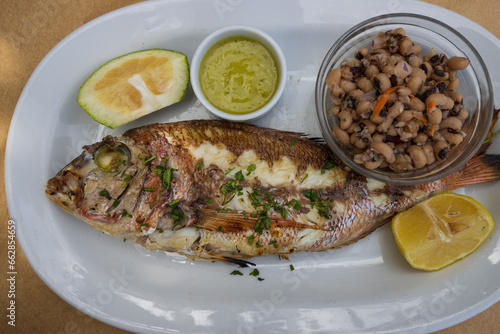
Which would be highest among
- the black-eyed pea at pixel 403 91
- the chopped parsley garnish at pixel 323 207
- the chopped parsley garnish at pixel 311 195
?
the black-eyed pea at pixel 403 91

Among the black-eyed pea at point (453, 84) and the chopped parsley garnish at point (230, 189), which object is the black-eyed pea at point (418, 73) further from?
the chopped parsley garnish at point (230, 189)

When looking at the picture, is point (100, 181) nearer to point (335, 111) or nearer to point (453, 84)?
point (335, 111)

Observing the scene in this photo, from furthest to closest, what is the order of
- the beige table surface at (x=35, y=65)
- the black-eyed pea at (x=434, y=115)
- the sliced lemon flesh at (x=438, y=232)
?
the beige table surface at (x=35, y=65), the sliced lemon flesh at (x=438, y=232), the black-eyed pea at (x=434, y=115)

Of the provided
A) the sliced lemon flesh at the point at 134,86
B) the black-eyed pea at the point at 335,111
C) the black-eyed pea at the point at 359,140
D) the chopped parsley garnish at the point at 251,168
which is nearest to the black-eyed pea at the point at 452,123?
the black-eyed pea at the point at 359,140

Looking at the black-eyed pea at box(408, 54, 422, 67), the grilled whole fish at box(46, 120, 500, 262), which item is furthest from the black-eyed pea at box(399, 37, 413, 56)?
the grilled whole fish at box(46, 120, 500, 262)

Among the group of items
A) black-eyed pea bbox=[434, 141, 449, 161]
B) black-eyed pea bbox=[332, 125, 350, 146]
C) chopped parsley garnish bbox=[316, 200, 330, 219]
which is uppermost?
black-eyed pea bbox=[434, 141, 449, 161]

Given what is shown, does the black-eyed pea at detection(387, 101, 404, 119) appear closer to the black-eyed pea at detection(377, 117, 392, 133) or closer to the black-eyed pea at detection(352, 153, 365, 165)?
the black-eyed pea at detection(377, 117, 392, 133)
